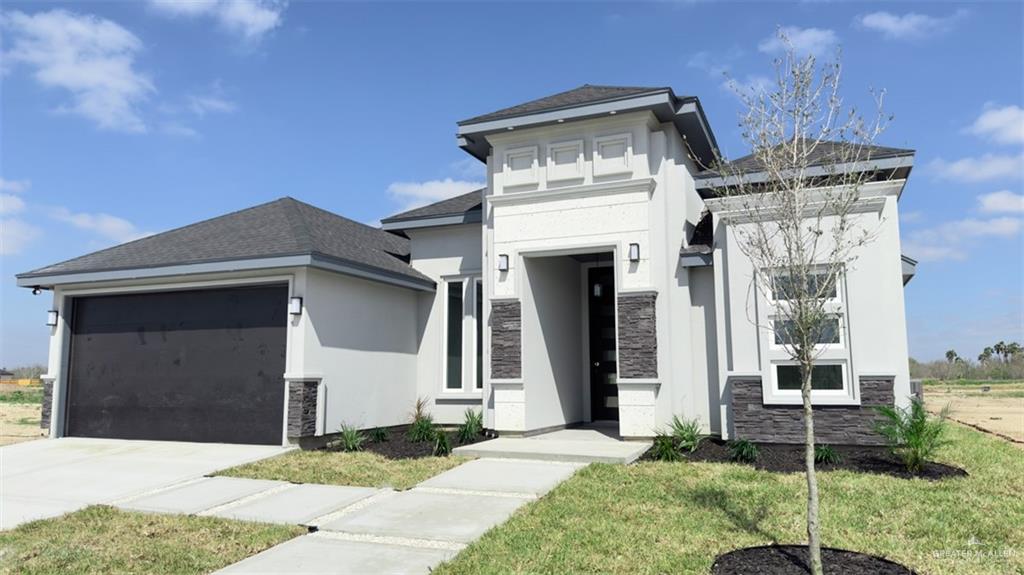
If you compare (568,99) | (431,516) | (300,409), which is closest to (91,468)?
(300,409)

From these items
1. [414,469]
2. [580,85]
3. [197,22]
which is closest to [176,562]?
[414,469]

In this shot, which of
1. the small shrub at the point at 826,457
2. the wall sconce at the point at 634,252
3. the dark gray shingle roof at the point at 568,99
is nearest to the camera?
the small shrub at the point at 826,457

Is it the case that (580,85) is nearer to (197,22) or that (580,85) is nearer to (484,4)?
(484,4)

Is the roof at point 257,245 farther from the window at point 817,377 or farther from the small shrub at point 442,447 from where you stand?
the window at point 817,377

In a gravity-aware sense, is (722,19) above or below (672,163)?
above

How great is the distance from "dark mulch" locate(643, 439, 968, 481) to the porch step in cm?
53

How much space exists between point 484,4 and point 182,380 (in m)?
8.75

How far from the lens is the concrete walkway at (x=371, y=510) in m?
4.99

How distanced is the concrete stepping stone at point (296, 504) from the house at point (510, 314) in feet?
10.1

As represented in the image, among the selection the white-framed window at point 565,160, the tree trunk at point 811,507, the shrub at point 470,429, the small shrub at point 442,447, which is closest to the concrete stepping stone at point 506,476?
the small shrub at point 442,447

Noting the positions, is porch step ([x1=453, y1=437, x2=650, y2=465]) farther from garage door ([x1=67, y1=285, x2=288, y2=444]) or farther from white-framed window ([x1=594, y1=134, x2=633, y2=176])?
white-framed window ([x1=594, y1=134, x2=633, y2=176])

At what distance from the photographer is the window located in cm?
939

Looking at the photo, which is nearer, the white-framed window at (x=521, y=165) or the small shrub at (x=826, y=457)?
the small shrub at (x=826, y=457)

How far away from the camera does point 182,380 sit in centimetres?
1141
